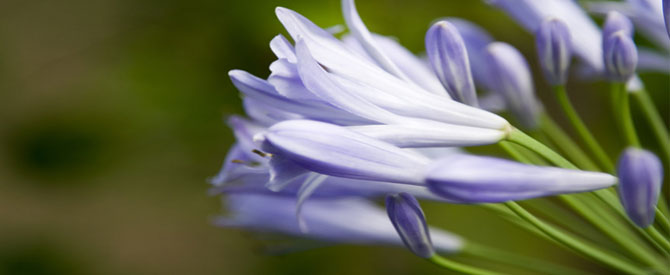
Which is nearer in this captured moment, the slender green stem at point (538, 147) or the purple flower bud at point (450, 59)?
the slender green stem at point (538, 147)

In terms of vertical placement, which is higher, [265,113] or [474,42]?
[474,42]

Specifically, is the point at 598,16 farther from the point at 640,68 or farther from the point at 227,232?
the point at 227,232

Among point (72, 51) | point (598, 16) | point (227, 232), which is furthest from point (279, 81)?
point (227, 232)

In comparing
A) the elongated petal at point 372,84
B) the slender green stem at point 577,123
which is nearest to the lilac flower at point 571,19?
the slender green stem at point 577,123

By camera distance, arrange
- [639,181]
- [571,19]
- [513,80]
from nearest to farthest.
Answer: [639,181] → [513,80] → [571,19]

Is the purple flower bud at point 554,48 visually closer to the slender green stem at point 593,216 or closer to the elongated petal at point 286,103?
the slender green stem at point 593,216

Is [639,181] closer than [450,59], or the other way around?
[639,181]

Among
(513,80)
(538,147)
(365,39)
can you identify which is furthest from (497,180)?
(513,80)

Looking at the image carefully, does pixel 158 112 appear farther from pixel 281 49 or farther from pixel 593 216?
pixel 593 216
